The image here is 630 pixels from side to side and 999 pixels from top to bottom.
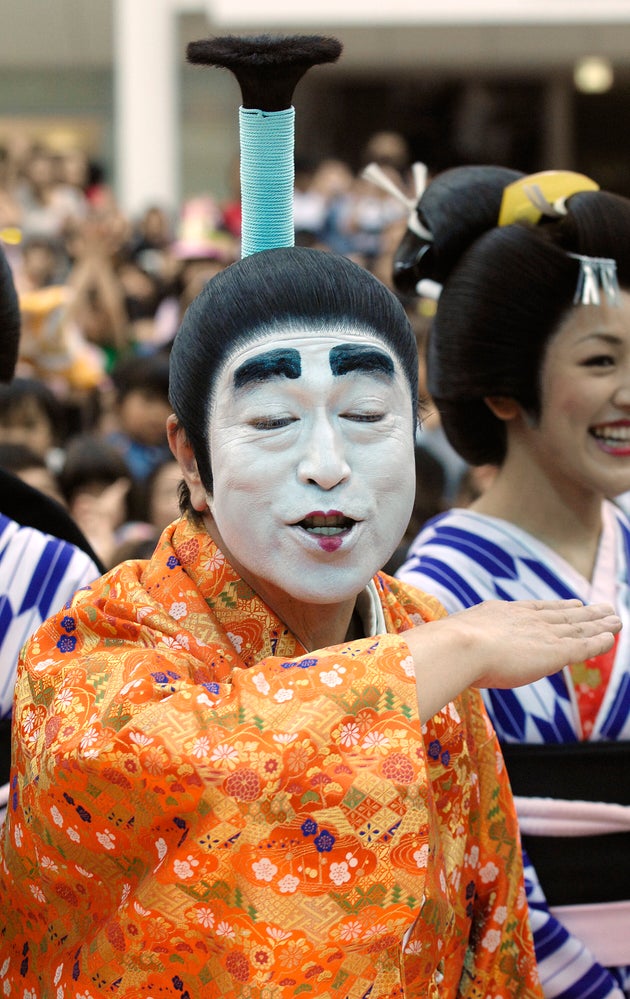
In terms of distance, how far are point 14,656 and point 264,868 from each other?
0.74 metres

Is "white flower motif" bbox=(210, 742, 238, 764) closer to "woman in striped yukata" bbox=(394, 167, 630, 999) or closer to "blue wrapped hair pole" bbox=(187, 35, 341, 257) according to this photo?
"blue wrapped hair pole" bbox=(187, 35, 341, 257)

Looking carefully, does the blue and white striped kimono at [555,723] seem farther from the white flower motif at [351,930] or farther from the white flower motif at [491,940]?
the white flower motif at [351,930]

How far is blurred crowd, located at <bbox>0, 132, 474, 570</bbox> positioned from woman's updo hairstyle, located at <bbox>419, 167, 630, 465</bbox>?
120 cm

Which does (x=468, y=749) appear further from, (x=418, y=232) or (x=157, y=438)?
(x=157, y=438)

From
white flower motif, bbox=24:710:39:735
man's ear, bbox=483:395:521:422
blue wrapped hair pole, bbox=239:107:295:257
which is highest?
blue wrapped hair pole, bbox=239:107:295:257

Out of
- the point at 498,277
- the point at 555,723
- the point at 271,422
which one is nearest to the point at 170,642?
the point at 271,422

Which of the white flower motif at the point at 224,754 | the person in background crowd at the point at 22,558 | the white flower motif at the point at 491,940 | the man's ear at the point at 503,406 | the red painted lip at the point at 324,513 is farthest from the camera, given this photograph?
the man's ear at the point at 503,406

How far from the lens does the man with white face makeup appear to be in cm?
140

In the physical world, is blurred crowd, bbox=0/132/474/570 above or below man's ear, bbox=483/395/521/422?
below

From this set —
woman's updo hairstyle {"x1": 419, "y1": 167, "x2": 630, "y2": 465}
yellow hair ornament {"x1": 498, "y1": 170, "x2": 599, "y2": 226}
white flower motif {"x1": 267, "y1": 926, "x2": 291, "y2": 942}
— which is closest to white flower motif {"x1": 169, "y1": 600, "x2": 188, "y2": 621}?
Result: white flower motif {"x1": 267, "y1": 926, "x2": 291, "y2": 942}

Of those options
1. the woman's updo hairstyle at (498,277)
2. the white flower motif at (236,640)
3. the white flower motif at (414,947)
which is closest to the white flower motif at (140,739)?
the white flower motif at (236,640)

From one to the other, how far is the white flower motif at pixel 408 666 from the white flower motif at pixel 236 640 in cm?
23

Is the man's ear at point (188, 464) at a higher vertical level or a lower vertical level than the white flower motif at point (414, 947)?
higher

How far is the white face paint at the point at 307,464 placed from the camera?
4.94 feet
